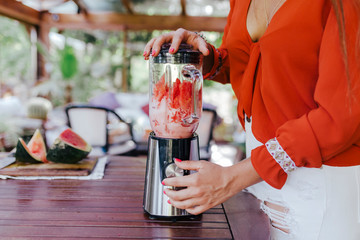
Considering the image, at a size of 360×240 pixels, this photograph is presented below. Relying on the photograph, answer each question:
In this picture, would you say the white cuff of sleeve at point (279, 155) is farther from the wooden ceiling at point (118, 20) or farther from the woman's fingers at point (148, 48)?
the wooden ceiling at point (118, 20)

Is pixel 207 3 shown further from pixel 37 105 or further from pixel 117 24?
pixel 37 105

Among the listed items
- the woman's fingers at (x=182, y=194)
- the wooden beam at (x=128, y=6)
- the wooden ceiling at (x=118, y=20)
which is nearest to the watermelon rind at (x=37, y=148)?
the woman's fingers at (x=182, y=194)

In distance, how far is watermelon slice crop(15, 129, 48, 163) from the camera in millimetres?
1266

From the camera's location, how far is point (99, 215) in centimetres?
88

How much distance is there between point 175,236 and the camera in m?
0.78

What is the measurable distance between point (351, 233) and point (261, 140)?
0.27 metres

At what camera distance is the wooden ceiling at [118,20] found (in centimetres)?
762

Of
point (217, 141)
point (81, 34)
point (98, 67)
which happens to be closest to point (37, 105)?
point (98, 67)

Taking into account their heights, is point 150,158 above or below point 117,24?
below

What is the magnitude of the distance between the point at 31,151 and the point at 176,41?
0.79 metres

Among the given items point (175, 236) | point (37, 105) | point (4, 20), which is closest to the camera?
point (175, 236)

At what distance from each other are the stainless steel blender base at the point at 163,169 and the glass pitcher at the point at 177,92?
0.10 ft

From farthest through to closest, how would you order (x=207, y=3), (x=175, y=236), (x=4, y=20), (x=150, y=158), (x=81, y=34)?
1. (x=4, y=20)
2. (x=81, y=34)
3. (x=207, y=3)
4. (x=150, y=158)
5. (x=175, y=236)

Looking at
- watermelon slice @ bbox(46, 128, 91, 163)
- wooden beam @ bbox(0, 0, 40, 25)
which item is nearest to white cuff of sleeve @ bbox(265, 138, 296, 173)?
watermelon slice @ bbox(46, 128, 91, 163)
